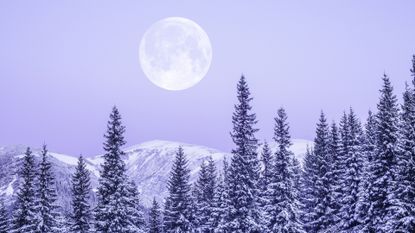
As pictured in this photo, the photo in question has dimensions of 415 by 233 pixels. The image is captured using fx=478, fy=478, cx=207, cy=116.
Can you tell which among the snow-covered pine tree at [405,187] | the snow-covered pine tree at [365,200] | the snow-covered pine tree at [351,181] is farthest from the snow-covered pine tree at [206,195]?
the snow-covered pine tree at [405,187]

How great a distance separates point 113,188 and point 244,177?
11.3 metres

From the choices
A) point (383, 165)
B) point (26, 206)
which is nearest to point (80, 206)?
point (26, 206)

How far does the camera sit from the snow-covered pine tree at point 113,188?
3962cm

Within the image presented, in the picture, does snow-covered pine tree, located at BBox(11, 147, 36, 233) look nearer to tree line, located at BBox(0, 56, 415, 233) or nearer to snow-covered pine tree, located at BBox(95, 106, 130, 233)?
tree line, located at BBox(0, 56, 415, 233)

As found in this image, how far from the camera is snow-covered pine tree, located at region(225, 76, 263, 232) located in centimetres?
4122

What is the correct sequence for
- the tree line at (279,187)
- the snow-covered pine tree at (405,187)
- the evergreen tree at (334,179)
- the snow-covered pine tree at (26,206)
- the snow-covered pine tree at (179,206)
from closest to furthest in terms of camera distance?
the snow-covered pine tree at (405,187), the tree line at (279,187), the snow-covered pine tree at (26,206), the evergreen tree at (334,179), the snow-covered pine tree at (179,206)

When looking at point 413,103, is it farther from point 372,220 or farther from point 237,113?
point 237,113

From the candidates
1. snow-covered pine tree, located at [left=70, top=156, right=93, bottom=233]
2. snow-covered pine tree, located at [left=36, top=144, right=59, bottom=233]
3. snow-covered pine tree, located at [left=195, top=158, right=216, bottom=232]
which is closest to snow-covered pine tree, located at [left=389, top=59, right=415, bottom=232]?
snow-covered pine tree, located at [left=195, top=158, right=216, bottom=232]

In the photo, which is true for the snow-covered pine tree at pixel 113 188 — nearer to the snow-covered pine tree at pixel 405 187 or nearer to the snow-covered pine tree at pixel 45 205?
the snow-covered pine tree at pixel 45 205

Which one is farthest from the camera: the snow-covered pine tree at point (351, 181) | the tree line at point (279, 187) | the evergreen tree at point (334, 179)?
the evergreen tree at point (334, 179)

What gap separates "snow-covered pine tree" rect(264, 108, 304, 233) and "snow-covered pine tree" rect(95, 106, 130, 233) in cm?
1319

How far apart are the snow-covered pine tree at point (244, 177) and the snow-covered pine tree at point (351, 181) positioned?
8885 millimetres

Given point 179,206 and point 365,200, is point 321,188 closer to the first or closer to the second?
point 365,200

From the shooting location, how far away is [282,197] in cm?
4444
